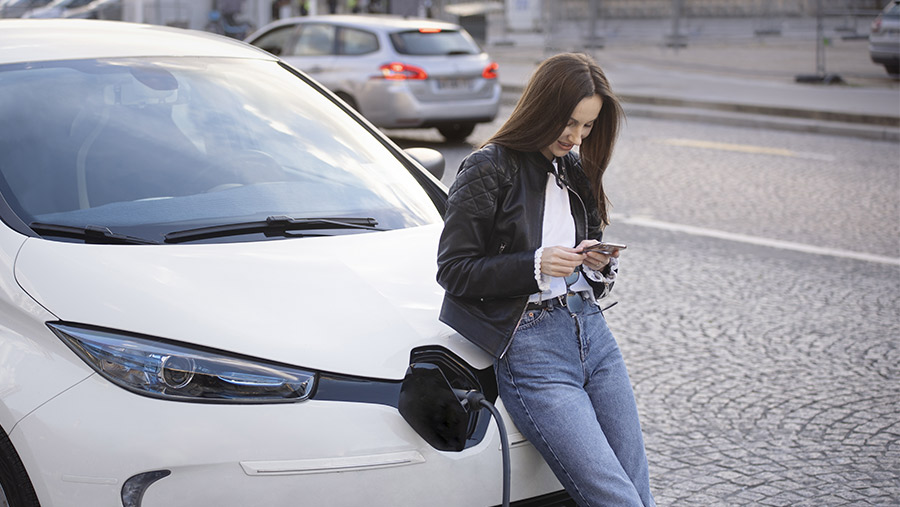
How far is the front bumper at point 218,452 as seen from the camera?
2318 millimetres

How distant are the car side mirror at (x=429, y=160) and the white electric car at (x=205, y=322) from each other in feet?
1.34

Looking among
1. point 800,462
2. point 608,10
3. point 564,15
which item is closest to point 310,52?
point 800,462

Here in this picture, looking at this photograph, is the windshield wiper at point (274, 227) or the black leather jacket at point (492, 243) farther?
the windshield wiper at point (274, 227)

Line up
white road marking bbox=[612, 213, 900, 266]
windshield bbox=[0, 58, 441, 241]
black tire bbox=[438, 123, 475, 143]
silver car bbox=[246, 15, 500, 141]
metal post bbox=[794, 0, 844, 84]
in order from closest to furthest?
windshield bbox=[0, 58, 441, 241] < white road marking bbox=[612, 213, 900, 266] < silver car bbox=[246, 15, 500, 141] < black tire bbox=[438, 123, 475, 143] < metal post bbox=[794, 0, 844, 84]

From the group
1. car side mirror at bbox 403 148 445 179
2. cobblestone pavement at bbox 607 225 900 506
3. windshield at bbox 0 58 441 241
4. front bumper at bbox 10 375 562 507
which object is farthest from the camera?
car side mirror at bbox 403 148 445 179

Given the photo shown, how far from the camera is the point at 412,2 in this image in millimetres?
24031

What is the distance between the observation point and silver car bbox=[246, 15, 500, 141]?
1188cm

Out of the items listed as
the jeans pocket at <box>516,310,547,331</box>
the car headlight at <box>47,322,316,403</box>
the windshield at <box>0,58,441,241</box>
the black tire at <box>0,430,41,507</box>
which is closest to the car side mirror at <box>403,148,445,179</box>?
the windshield at <box>0,58,441,241</box>

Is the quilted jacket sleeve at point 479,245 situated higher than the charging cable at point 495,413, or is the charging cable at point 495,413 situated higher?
the quilted jacket sleeve at point 479,245

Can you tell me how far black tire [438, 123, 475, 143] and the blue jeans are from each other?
986cm

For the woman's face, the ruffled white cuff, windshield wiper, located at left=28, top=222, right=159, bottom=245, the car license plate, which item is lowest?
the car license plate

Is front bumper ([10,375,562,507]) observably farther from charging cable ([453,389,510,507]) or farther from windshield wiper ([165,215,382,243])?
windshield wiper ([165,215,382,243])

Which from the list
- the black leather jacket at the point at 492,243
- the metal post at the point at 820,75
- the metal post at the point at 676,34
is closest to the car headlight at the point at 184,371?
the black leather jacket at the point at 492,243

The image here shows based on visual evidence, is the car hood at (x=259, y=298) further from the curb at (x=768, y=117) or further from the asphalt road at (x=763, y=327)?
the curb at (x=768, y=117)
